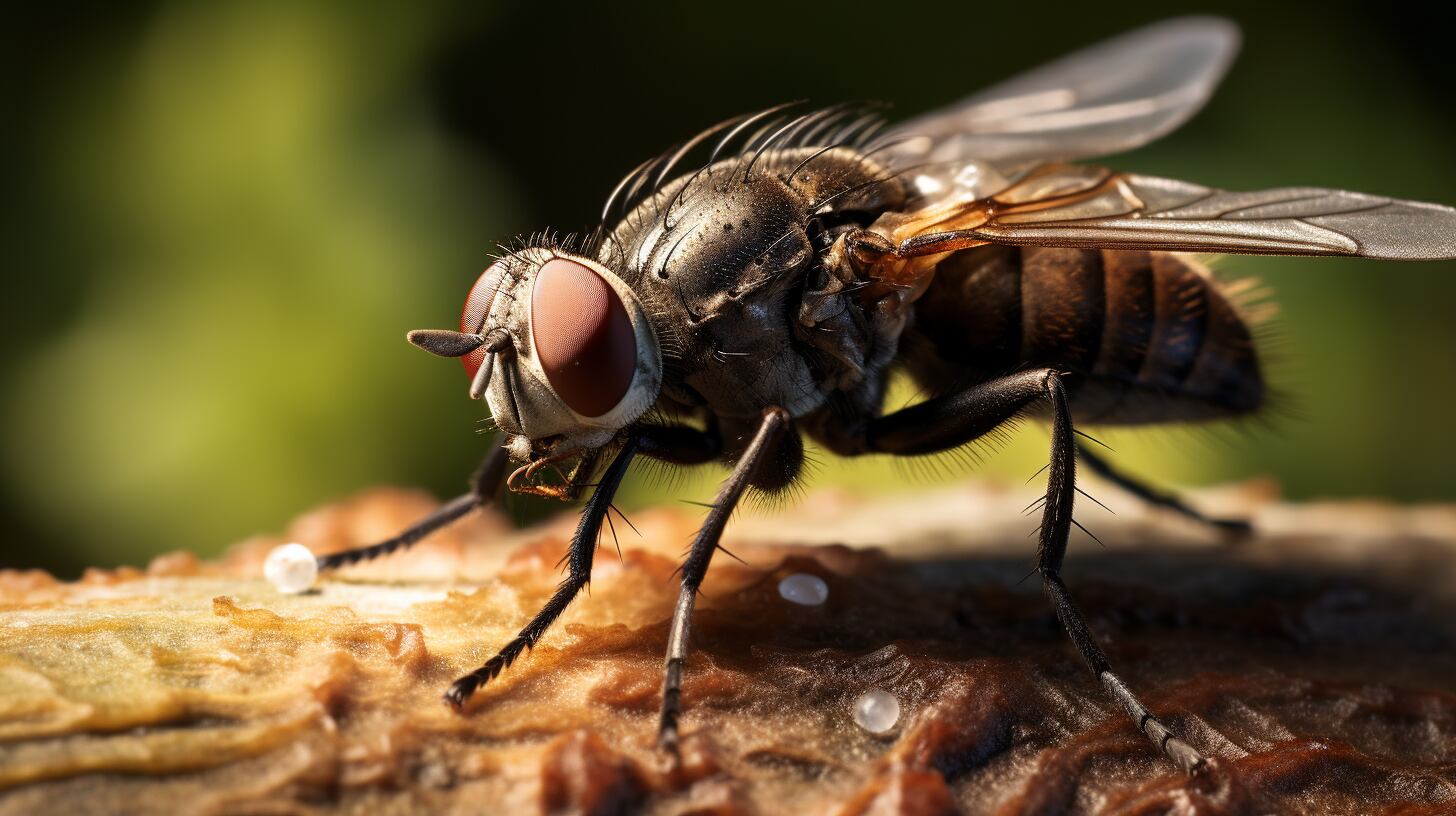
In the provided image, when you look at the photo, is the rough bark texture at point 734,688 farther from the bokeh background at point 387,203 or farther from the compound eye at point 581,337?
the bokeh background at point 387,203

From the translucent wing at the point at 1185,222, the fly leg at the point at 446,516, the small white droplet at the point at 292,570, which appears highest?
the translucent wing at the point at 1185,222

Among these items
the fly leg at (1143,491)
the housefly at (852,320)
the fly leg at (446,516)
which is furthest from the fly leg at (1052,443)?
the fly leg at (1143,491)

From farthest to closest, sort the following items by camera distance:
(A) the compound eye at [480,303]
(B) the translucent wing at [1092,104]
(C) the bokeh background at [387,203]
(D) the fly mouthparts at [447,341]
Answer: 1. (C) the bokeh background at [387,203]
2. (B) the translucent wing at [1092,104]
3. (A) the compound eye at [480,303]
4. (D) the fly mouthparts at [447,341]

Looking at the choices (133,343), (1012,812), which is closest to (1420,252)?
(1012,812)

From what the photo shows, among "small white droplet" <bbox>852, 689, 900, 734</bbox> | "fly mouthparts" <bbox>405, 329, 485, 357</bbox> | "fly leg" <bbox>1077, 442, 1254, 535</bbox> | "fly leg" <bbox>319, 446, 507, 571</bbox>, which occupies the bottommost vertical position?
"fly leg" <bbox>1077, 442, 1254, 535</bbox>

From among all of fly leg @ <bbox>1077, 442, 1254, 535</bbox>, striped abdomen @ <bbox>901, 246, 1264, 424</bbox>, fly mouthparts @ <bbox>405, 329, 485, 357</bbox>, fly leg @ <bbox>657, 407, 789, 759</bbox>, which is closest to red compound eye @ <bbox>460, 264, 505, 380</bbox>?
fly mouthparts @ <bbox>405, 329, 485, 357</bbox>

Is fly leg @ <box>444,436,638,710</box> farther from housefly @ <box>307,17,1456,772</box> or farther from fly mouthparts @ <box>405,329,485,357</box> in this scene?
fly mouthparts @ <box>405,329,485,357</box>

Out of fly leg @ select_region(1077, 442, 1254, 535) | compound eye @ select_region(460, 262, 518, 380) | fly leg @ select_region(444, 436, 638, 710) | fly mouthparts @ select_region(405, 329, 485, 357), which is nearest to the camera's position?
fly leg @ select_region(444, 436, 638, 710)

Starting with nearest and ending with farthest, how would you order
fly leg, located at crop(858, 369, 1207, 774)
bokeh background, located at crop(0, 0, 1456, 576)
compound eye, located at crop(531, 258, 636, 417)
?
1. fly leg, located at crop(858, 369, 1207, 774)
2. compound eye, located at crop(531, 258, 636, 417)
3. bokeh background, located at crop(0, 0, 1456, 576)
